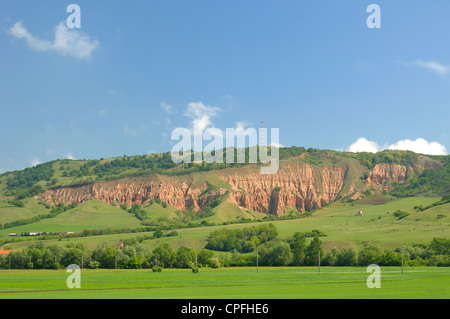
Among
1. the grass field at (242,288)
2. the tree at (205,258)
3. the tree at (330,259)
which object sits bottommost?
the tree at (205,258)

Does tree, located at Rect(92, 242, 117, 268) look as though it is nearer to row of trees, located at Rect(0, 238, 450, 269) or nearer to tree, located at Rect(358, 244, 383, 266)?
row of trees, located at Rect(0, 238, 450, 269)

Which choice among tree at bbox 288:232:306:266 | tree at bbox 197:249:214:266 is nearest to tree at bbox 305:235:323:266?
tree at bbox 288:232:306:266

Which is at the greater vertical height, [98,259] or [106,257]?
[106,257]

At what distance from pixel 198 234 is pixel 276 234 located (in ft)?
102

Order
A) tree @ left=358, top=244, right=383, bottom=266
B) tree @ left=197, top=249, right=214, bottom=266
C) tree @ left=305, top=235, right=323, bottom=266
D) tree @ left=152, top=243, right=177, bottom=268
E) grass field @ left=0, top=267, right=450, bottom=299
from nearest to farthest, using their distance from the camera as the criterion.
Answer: grass field @ left=0, top=267, right=450, bottom=299, tree @ left=358, top=244, right=383, bottom=266, tree @ left=152, top=243, right=177, bottom=268, tree @ left=305, top=235, right=323, bottom=266, tree @ left=197, top=249, right=214, bottom=266

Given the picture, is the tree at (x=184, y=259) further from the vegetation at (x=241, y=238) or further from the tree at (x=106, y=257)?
the vegetation at (x=241, y=238)

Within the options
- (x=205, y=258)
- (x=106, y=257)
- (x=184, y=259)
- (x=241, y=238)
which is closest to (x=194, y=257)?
(x=184, y=259)

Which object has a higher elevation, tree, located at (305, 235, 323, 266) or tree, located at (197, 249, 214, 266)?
tree, located at (305, 235, 323, 266)

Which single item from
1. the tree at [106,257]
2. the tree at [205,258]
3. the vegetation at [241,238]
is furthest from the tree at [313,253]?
the tree at [106,257]

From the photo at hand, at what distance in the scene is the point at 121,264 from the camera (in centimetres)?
11000

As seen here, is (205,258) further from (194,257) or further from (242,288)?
(242,288)
